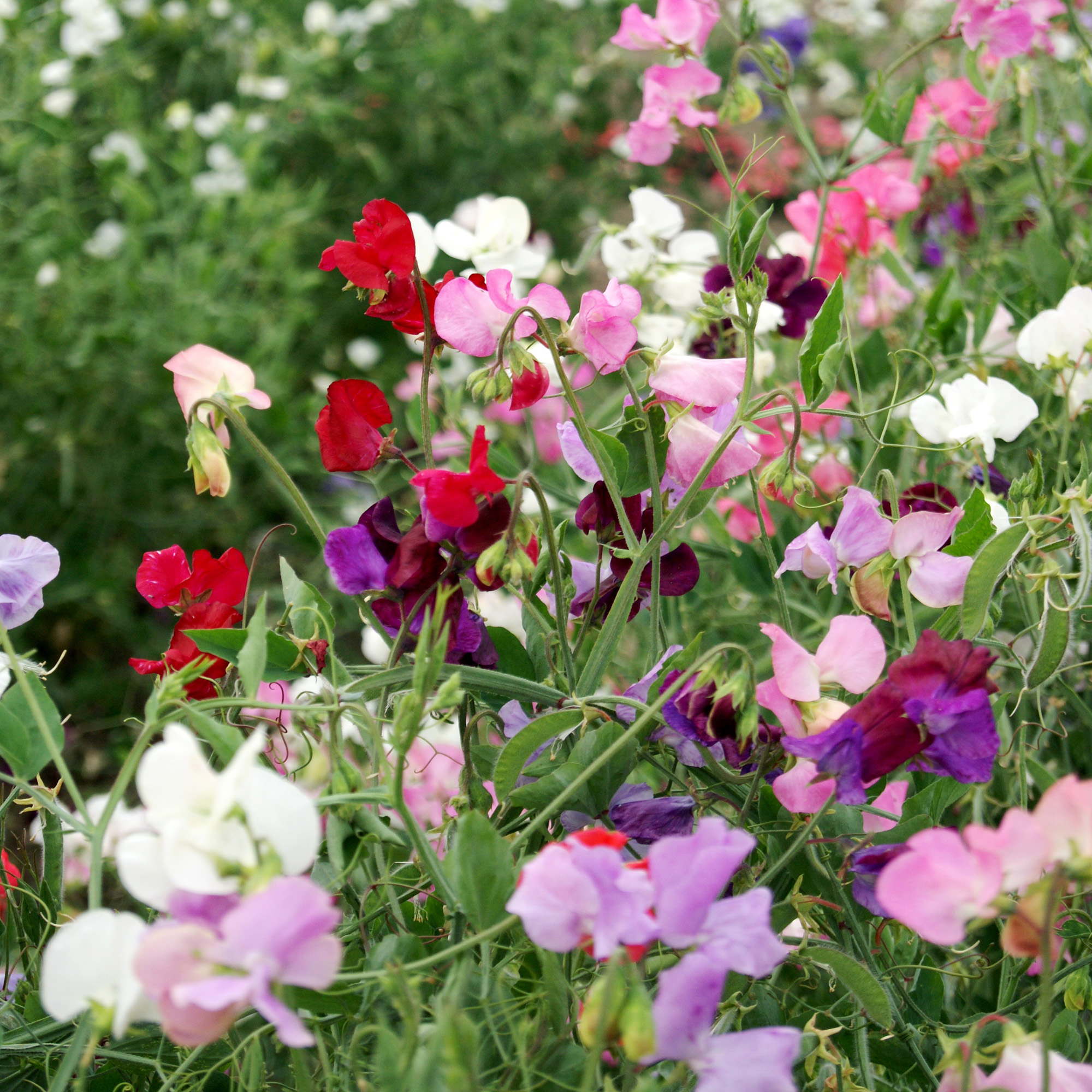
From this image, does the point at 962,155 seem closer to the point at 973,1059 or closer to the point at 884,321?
the point at 884,321

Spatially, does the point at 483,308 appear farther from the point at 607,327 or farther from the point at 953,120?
the point at 953,120

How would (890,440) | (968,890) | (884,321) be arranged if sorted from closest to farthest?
(968,890) < (890,440) < (884,321)

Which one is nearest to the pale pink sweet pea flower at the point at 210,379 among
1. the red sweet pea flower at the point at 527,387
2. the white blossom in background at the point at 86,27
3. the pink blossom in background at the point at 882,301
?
the red sweet pea flower at the point at 527,387

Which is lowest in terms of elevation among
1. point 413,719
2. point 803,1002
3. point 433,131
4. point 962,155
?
point 433,131

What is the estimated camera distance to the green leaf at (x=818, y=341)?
0.53 metres

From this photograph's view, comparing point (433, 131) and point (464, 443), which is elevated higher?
point (464, 443)

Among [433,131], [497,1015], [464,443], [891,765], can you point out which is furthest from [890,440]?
[433,131]

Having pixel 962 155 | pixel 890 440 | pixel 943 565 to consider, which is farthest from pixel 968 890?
pixel 962 155

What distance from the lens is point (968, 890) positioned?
346mm

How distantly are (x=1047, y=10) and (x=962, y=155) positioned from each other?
251 millimetres

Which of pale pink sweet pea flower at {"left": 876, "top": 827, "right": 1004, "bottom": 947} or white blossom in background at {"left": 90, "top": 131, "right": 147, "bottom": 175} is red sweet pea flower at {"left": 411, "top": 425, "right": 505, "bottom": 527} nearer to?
pale pink sweet pea flower at {"left": 876, "top": 827, "right": 1004, "bottom": 947}

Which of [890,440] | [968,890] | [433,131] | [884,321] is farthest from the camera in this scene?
[433,131]

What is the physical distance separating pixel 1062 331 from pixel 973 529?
7.6 inches

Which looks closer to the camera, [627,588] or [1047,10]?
[627,588]
